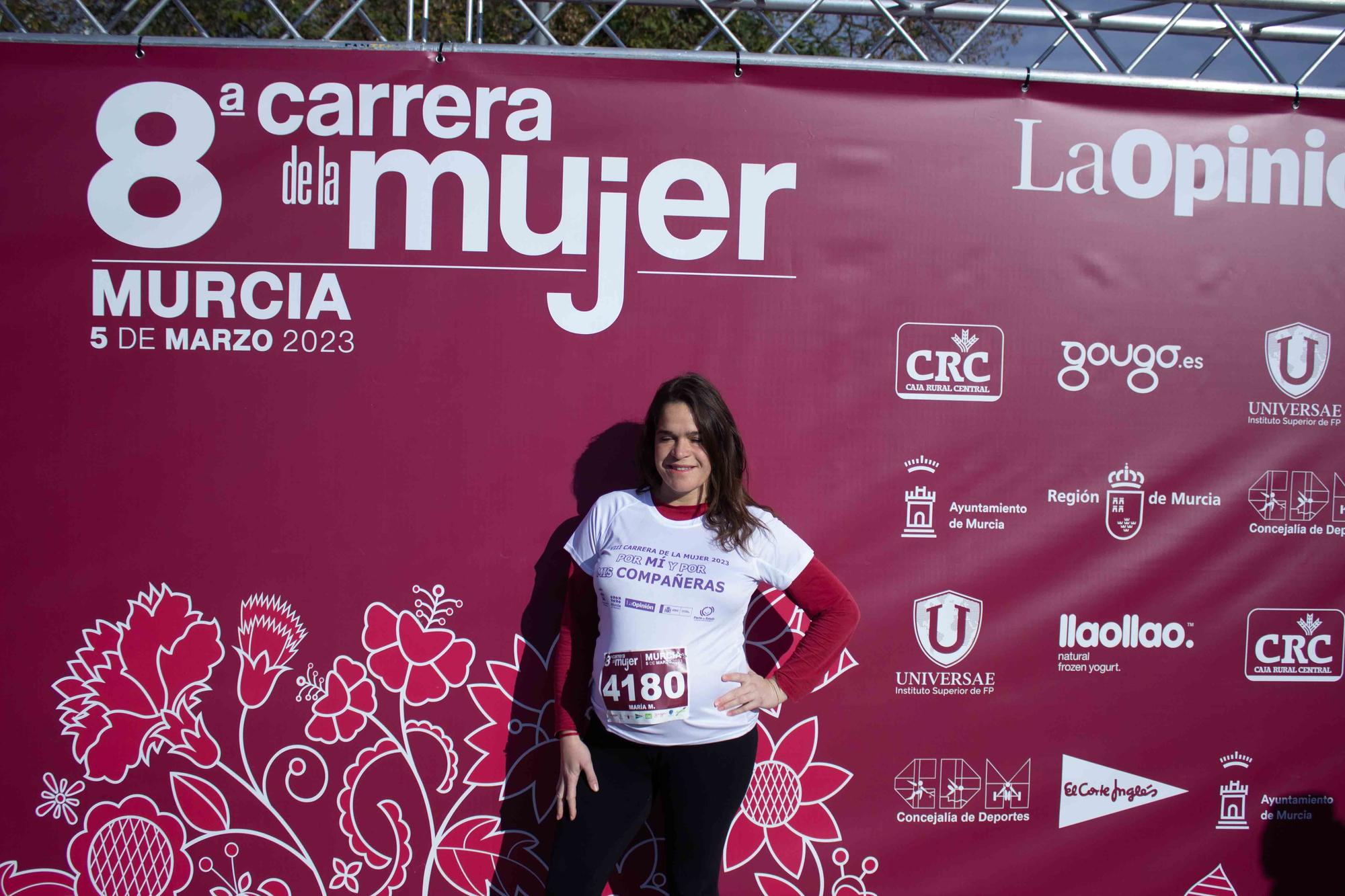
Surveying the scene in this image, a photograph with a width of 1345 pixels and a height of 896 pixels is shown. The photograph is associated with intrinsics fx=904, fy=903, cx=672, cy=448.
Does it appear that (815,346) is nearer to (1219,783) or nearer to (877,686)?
(877,686)

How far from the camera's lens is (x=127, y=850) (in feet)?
8.08

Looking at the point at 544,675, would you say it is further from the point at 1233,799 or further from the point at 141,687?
the point at 1233,799

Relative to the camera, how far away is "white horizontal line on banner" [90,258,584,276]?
2.43 meters

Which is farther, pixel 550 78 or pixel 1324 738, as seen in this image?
pixel 1324 738

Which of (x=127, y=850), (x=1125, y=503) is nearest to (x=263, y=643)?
(x=127, y=850)

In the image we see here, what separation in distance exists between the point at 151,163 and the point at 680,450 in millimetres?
1649

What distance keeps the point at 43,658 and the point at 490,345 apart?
4.83 ft

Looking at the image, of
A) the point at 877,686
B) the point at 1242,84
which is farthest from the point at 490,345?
the point at 1242,84

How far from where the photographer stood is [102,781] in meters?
2.46

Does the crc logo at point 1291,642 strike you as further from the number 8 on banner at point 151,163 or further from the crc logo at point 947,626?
the number 8 on banner at point 151,163

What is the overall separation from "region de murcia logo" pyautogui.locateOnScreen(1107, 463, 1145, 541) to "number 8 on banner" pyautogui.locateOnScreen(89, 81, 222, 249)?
102 inches

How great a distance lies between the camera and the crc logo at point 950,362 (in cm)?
252

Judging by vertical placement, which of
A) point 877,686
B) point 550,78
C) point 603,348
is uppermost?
point 550,78

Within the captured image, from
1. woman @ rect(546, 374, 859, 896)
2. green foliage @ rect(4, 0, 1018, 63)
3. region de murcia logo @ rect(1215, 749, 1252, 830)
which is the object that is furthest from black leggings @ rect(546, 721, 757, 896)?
green foliage @ rect(4, 0, 1018, 63)
